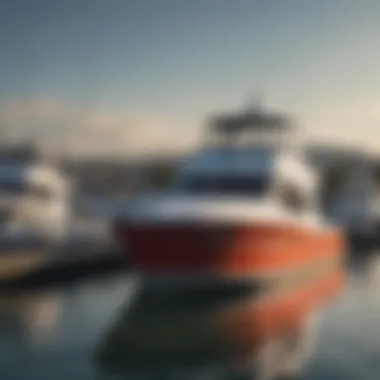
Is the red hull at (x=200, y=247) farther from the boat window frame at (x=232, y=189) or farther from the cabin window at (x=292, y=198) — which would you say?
the cabin window at (x=292, y=198)

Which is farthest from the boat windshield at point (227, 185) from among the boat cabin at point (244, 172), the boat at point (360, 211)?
the boat at point (360, 211)

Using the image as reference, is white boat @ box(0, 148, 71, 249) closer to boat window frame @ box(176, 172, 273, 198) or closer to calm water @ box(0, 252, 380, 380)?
calm water @ box(0, 252, 380, 380)

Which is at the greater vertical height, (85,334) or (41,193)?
(41,193)

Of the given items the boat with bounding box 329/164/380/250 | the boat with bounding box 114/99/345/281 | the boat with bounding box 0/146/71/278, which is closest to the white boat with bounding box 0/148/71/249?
the boat with bounding box 0/146/71/278

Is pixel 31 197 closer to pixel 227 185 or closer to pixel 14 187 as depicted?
pixel 14 187

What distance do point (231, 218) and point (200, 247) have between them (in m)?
0.34

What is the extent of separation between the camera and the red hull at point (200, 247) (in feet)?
22.3

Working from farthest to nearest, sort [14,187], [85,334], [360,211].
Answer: [360,211]
[14,187]
[85,334]

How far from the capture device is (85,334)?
6.11m

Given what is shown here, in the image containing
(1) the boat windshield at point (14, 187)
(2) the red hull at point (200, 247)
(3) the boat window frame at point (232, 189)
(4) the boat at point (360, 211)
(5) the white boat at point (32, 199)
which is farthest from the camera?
(4) the boat at point (360, 211)

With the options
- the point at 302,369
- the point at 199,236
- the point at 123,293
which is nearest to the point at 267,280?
the point at 199,236

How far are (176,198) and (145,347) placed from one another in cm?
185

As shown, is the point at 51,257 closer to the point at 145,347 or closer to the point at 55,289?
the point at 55,289

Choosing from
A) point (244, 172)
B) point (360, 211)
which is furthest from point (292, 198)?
point (360, 211)
